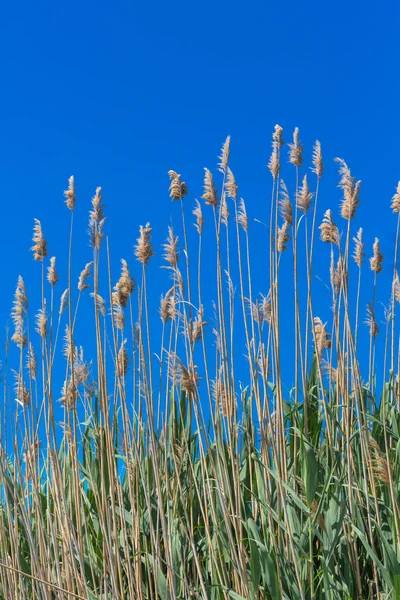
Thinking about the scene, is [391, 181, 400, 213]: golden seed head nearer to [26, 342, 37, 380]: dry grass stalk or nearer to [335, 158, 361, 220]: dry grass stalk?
[335, 158, 361, 220]: dry grass stalk

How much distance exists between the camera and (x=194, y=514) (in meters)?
2.70

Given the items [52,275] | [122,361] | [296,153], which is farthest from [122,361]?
[296,153]

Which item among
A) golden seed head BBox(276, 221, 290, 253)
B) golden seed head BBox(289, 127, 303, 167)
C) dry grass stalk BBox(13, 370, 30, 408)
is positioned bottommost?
dry grass stalk BBox(13, 370, 30, 408)

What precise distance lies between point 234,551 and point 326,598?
0.31 m

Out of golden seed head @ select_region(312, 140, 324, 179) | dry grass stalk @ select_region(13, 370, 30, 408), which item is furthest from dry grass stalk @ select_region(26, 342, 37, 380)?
golden seed head @ select_region(312, 140, 324, 179)

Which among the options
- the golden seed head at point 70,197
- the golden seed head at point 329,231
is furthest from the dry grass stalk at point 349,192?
the golden seed head at point 70,197

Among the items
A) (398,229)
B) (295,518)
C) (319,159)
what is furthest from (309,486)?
(319,159)

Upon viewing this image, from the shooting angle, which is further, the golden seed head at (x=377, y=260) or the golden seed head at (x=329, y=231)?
the golden seed head at (x=377, y=260)

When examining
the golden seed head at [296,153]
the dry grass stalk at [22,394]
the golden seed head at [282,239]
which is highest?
the golden seed head at [296,153]

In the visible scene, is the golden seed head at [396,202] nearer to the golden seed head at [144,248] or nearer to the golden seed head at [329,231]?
the golden seed head at [329,231]

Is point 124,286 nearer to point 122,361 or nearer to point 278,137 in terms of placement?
point 122,361

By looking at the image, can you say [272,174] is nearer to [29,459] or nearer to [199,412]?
[199,412]

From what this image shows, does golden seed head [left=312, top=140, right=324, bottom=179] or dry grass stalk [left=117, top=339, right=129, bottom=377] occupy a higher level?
golden seed head [left=312, top=140, right=324, bottom=179]

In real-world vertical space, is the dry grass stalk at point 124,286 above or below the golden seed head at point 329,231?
below
